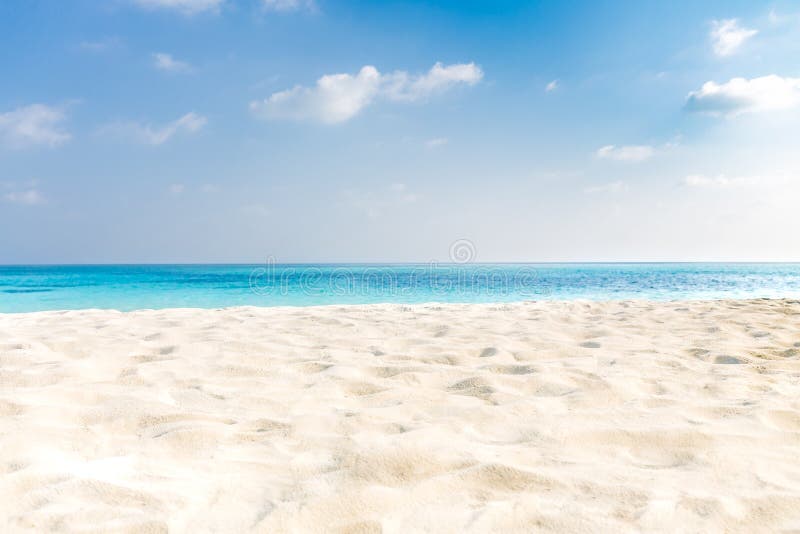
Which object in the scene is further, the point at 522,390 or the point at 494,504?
the point at 522,390

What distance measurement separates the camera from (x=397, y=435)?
1912 mm

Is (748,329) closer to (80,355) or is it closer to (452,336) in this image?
(452,336)

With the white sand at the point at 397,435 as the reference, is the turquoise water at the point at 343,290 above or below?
below

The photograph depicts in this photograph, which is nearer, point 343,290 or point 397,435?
point 397,435

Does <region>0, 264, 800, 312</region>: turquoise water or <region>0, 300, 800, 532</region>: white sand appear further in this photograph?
<region>0, 264, 800, 312</region>: turquoise water

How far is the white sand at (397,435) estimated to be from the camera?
1365 millimetres

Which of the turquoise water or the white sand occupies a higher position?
the white sand

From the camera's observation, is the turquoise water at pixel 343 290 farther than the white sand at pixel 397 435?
Yes

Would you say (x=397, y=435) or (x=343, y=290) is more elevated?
(x=397, y=435)

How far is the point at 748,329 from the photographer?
177 inches

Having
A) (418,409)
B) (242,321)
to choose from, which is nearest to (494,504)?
(418,409)

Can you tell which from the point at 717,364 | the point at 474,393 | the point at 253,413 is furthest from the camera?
the point at 717,364

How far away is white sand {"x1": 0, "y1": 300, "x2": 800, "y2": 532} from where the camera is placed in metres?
1.37

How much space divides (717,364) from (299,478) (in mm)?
2803
